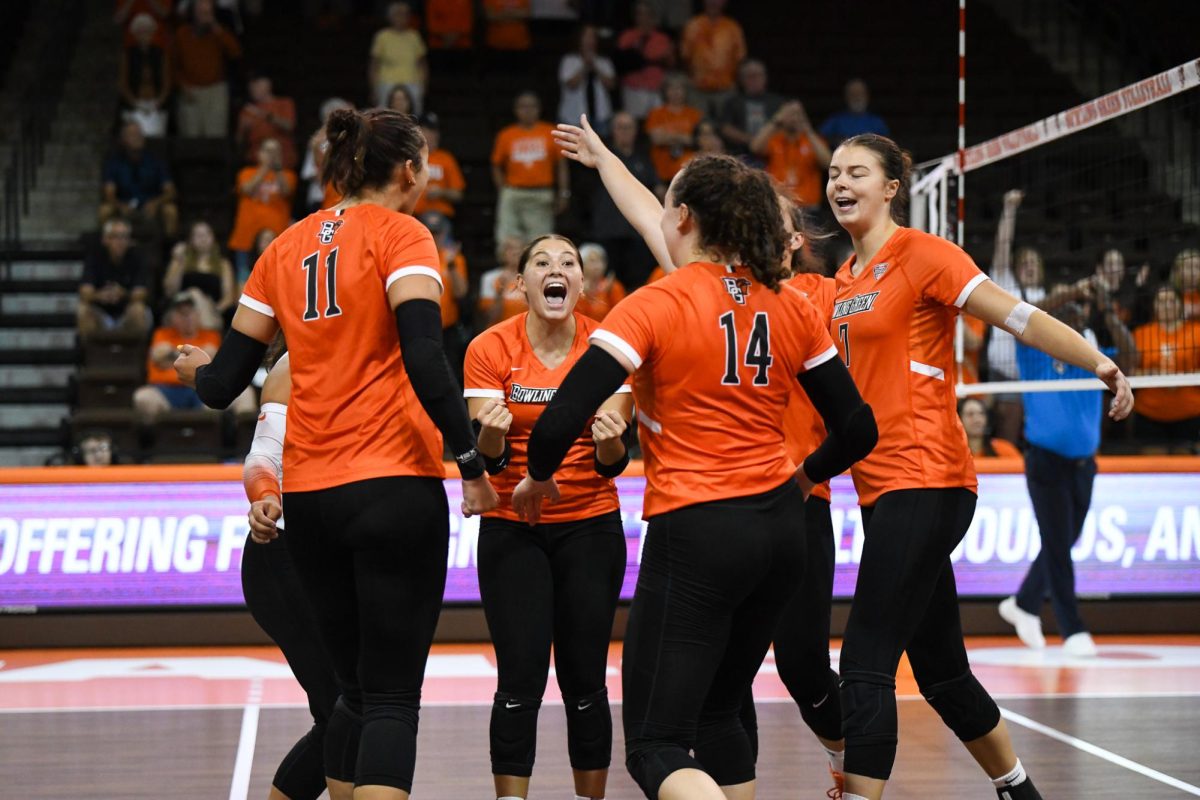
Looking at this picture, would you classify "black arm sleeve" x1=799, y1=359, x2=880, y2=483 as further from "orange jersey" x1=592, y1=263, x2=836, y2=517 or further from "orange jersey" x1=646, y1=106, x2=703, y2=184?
"orange jersey" x1=646, y1=106, x2=703, y2=184

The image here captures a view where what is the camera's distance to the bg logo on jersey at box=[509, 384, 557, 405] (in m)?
5.25

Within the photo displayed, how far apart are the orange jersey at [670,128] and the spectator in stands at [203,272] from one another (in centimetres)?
399

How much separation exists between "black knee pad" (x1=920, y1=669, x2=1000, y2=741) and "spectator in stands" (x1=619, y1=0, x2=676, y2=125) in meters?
11.0

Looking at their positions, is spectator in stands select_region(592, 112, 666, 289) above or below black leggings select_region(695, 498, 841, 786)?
above

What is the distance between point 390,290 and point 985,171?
13.0 metres

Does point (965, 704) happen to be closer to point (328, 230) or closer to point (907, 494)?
point (907, 494)

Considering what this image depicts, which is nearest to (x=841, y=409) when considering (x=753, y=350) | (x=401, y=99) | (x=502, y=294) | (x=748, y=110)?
(x=753, y=350)

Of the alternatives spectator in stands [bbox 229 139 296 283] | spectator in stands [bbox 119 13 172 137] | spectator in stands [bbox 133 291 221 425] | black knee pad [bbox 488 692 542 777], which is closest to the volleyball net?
black knee pad [bbox 488 692 542 777]

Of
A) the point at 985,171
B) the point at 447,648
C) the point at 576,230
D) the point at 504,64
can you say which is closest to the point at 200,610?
the point at 447,648

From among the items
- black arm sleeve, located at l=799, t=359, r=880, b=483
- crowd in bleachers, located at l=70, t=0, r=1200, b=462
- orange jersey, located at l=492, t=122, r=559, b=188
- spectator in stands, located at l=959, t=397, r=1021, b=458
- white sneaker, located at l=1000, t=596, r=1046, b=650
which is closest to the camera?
black arm sleeve, located at l=799, t=359, r=880, b=483

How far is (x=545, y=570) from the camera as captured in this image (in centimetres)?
509

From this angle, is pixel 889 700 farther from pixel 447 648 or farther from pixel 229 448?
pixel 229 448

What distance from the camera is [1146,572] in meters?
10.5

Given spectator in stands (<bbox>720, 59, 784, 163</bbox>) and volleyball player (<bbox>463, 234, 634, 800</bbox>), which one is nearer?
volleyball player (<bbox>463, 234, 634, 800</bbox>)
